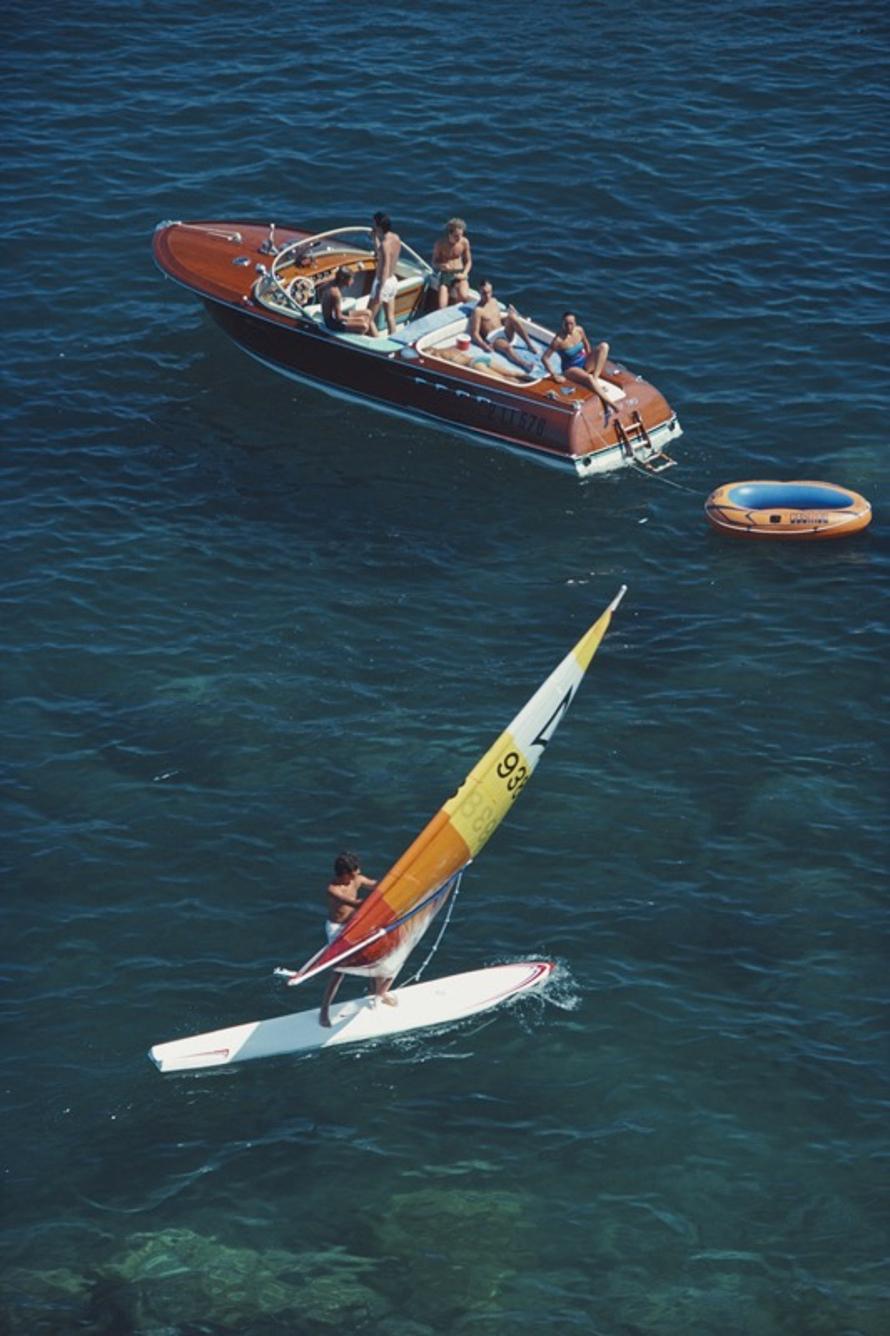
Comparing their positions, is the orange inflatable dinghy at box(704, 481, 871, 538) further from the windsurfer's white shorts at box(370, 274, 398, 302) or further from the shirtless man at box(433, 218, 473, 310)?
the windsurfer's white shorts at box(370, 274, 398, 302)

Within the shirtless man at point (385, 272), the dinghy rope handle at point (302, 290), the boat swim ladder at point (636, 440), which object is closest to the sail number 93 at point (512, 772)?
the boat swim ladder at point (636, 440)

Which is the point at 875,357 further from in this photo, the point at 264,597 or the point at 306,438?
the point at 264,597

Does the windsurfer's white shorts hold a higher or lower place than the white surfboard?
higher

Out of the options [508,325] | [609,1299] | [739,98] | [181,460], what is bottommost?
[609,1299]

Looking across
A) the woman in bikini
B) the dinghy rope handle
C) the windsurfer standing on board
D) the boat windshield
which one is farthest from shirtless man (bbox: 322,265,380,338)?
the windsurfer standing on board

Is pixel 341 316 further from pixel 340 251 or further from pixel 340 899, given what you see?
pixel 340 899

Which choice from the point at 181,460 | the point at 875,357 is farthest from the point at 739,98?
the point at 181,460
